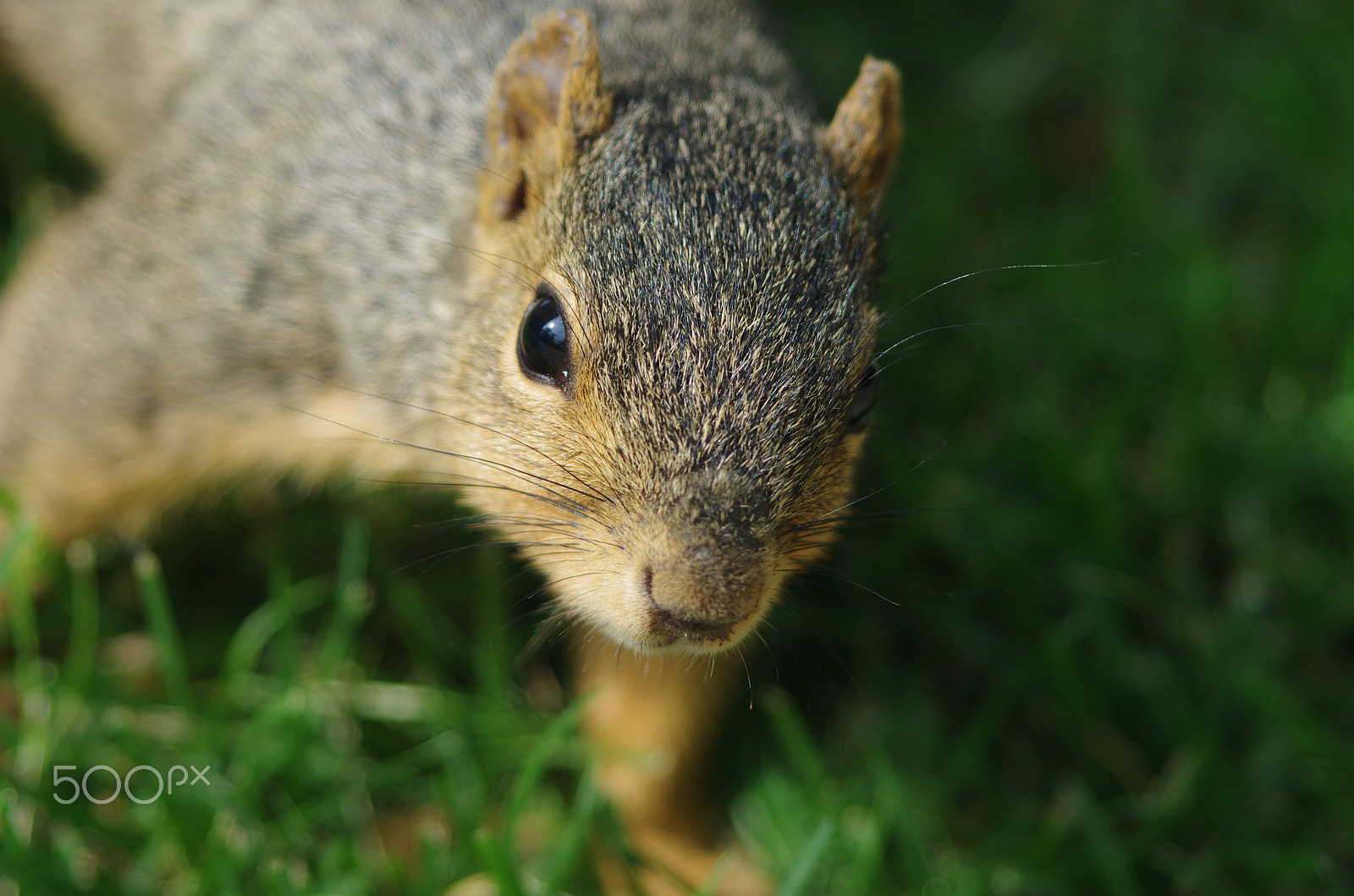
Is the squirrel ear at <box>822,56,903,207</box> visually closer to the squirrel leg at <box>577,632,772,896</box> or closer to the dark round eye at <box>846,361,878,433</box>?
the dark round eye at <box>846,361,878,433</box>

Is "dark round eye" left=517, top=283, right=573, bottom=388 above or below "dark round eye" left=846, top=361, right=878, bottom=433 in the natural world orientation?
below

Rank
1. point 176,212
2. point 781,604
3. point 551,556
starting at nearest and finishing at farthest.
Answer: point 551,556
point 781,604
point 176,212

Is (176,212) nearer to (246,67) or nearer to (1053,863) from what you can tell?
(246,67)

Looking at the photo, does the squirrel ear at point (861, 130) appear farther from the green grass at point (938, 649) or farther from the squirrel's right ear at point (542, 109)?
the green grass at point (938, 649)

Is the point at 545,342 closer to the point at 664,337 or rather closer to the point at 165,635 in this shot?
the point at 664,337

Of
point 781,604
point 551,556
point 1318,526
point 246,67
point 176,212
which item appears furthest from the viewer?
point 1318,526

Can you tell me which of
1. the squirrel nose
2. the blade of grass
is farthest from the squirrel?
the blade of grass

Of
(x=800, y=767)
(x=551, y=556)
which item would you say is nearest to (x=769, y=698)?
(x=800, y=767)
